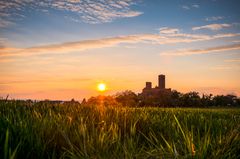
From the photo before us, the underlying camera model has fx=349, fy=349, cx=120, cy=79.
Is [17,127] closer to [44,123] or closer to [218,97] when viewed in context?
[44,123]

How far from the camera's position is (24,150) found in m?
3.54

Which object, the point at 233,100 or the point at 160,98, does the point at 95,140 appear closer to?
the point at 160,98

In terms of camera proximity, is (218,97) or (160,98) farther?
(218,97)

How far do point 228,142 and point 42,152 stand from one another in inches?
77.7

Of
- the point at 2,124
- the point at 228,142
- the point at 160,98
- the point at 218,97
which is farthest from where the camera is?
the point at 218,97

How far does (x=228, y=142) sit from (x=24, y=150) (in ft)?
7.03

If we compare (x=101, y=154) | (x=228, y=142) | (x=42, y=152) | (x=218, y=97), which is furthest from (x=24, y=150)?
(x=218, y=97)

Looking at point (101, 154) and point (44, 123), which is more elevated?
point (44, 123)

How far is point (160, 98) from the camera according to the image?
21.5 m

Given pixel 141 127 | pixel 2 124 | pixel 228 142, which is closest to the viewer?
pixel 228 142

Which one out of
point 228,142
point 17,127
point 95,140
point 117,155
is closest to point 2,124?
point 17,127

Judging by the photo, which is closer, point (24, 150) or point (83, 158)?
point (83, 158)

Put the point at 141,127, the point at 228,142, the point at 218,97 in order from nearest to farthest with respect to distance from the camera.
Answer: the point at 228,142 < the point at 141,127 < the point at 218,97

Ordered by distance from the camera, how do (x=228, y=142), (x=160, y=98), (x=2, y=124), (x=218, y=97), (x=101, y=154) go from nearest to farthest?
(x=101, y=154)
(x=228, y=142)
(x=2, y=124)
(x=160, y=98)
(x=218, y=97)
